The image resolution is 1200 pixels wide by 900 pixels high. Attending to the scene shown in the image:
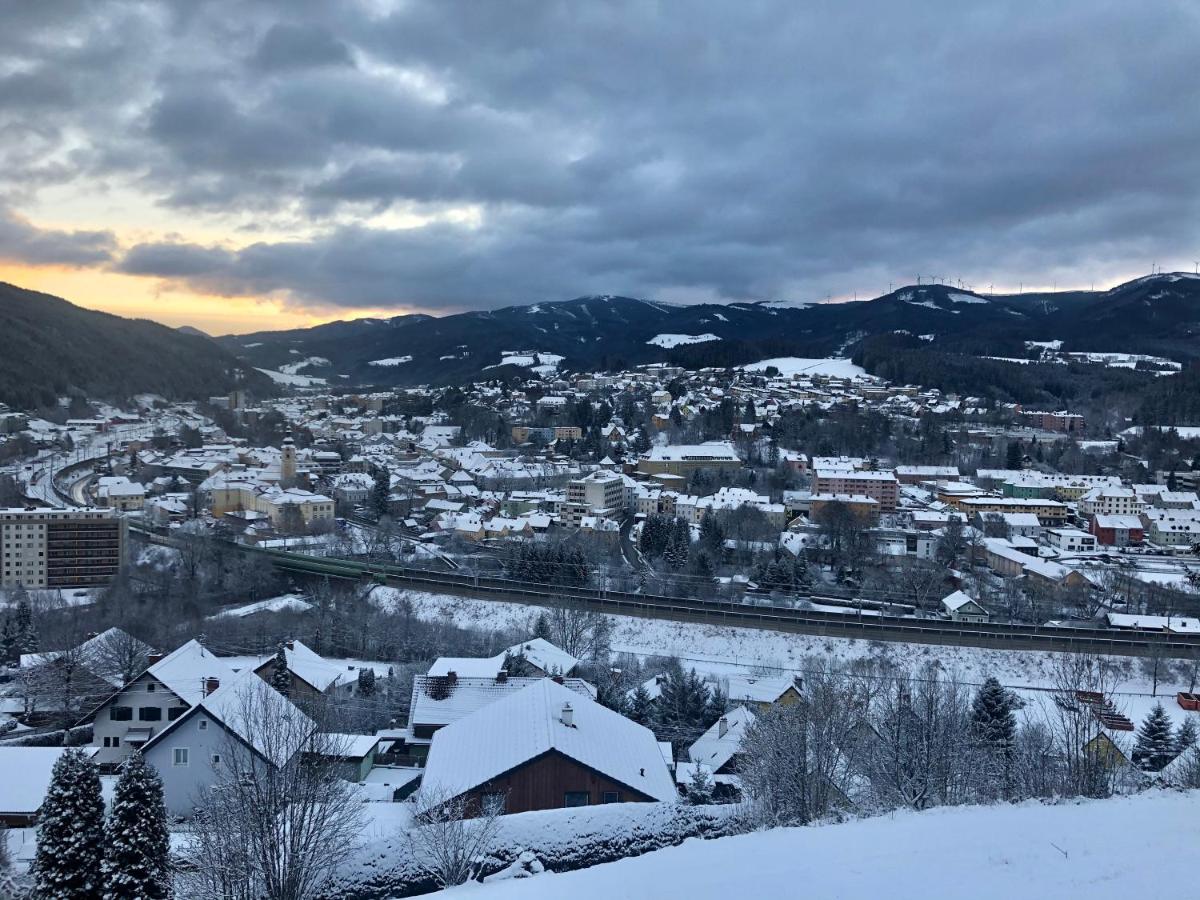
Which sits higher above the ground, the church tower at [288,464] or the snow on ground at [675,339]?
the snow on ground at [675,339]

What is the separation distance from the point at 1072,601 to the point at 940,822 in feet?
50.7

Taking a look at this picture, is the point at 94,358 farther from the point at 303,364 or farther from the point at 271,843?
the point at 271,843

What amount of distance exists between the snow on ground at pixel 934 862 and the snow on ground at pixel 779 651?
9.99 metres

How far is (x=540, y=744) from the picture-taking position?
6.94 meters

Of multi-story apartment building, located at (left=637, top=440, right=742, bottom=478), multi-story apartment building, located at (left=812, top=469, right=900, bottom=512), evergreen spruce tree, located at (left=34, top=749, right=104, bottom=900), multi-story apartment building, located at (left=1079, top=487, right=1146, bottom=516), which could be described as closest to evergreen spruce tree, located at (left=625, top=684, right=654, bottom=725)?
evergreen spruce tree, located at (left=34, top=749, right=104, bottom=900)

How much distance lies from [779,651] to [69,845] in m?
12.3

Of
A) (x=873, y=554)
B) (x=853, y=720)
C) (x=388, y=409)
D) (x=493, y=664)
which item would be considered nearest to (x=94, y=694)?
(x=493, y=664)

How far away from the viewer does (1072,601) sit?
18.1m

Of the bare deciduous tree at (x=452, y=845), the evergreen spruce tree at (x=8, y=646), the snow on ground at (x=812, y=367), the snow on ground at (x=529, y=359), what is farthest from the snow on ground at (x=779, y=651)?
the snow on ground at (x=529, y=359)

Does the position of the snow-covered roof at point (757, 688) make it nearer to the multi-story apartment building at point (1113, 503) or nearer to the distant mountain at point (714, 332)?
the multi-story apartment building at point (1113, 503)

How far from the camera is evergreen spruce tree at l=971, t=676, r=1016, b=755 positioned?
32.7ft

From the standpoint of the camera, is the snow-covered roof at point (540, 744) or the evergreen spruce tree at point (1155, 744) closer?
the snow-covered roof at point (540, 744)

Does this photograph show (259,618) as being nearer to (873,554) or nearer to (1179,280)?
(873,554)

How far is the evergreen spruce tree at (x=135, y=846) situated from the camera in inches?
206
